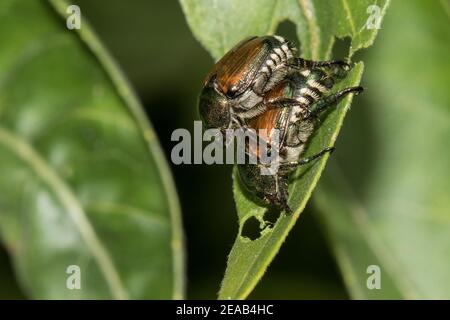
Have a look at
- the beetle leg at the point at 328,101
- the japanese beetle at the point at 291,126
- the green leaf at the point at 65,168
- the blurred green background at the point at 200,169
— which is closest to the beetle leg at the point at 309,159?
the japanese beetle at the point at 291,126

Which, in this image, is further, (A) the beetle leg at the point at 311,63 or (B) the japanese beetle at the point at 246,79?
(B) the japanese beetle at the point at 246,79

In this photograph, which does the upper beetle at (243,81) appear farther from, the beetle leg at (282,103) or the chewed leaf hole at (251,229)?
the chewed leaf hole at (251,229)

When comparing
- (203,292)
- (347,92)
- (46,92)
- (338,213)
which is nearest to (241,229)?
(347,92)

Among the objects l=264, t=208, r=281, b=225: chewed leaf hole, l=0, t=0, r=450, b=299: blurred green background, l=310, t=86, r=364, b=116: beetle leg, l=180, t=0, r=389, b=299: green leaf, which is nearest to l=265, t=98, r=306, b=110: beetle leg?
l=310, t=86, r=364, b=116: beetle leg

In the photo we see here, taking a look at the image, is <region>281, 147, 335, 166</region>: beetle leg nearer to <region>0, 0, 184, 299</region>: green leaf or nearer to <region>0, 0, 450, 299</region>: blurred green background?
<region>0, 0, 184, 299</region>: green leaf

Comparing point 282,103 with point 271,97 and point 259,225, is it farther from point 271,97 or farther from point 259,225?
point 259,225

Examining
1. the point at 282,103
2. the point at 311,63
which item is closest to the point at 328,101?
the point at 311,63

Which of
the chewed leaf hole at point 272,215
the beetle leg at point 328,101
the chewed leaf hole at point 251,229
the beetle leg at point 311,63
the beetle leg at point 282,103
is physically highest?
the beetle leg at point 311,63
